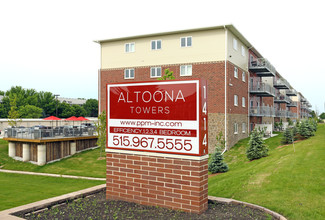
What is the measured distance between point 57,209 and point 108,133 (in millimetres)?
2435

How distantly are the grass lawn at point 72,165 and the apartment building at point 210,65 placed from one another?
925 cm

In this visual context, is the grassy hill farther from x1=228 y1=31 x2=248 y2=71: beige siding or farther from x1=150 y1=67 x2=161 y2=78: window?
x1=150 y1=67 x2=161 y2=78: window

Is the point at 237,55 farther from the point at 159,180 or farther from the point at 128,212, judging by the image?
the point at 128,212

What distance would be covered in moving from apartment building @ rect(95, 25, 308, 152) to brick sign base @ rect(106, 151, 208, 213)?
21509 millimetres

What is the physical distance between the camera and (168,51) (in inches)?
1220

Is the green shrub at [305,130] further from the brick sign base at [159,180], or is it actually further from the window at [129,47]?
the brick sign base at [159,180]

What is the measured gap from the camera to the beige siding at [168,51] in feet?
94.0

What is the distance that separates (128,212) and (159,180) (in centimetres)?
110

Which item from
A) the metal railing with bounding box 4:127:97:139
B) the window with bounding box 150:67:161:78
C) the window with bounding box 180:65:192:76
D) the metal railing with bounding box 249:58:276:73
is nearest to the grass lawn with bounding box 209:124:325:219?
the window with bounding box 180:65:192:76

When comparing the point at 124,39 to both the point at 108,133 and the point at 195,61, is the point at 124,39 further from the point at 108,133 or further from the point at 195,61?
the point at 108,133

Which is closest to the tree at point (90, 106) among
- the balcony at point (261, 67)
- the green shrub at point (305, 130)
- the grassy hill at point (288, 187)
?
the balcony at point (261, 67)

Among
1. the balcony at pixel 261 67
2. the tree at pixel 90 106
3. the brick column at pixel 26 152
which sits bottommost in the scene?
the brick column at pixel 26 152

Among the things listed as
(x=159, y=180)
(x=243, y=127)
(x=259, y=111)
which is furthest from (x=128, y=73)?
(x=159, y=180)

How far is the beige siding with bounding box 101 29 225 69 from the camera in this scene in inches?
1128
